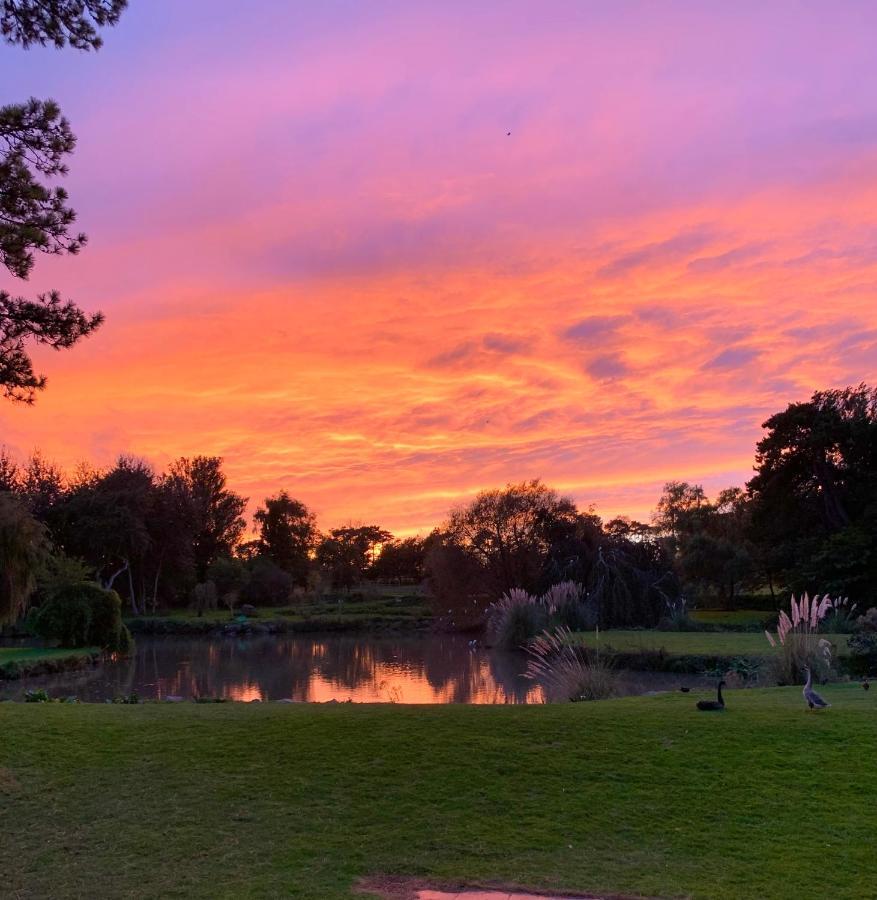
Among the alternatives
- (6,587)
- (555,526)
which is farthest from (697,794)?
(555,526)

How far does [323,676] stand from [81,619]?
9437 millimetres

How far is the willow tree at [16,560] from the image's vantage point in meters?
10.5

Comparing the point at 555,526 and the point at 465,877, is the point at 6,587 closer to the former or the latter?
the point at 465,877

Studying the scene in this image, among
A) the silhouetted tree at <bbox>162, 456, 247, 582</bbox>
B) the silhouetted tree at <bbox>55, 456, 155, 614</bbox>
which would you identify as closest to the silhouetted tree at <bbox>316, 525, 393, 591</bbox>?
the silhouetted tree at <bbox>162, 456, 247, 582</bbox>

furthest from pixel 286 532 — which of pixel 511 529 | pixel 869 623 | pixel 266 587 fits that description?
pixel 869 623

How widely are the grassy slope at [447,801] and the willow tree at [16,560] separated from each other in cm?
226

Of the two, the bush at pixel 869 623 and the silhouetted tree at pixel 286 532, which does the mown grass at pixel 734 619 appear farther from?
the silhouetted tree at pixel 286 532

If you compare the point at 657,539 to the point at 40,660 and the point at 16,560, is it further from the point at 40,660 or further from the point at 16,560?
the point at 16,560

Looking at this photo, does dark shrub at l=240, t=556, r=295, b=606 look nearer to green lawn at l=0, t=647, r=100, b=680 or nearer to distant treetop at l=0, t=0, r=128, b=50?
green lawn at l=0, t=647, r=100, b=680

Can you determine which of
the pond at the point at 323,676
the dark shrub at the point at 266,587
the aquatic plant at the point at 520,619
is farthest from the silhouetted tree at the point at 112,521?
the aquatic plant at the point at 520,619

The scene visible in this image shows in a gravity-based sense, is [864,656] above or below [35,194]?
below

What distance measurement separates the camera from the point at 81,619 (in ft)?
81.6

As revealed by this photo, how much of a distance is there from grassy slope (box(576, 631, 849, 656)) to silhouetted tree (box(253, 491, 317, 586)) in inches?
1586

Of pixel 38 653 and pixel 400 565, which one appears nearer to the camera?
pixel 38 653
